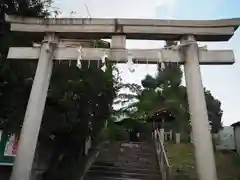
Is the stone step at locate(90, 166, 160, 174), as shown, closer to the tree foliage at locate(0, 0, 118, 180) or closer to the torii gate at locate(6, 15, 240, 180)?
the tree foliage at locate(0, 0, 118, 180)

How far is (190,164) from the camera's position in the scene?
12.3 meters

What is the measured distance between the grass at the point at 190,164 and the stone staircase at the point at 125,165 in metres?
0.78

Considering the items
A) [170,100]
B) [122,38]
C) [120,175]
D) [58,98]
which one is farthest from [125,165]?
[170,100]

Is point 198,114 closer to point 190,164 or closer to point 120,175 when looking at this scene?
point 120,175

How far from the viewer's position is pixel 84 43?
21.1 ft

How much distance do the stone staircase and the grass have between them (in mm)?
778

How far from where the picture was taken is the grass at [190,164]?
1080cm

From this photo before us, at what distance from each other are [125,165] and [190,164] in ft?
8.94

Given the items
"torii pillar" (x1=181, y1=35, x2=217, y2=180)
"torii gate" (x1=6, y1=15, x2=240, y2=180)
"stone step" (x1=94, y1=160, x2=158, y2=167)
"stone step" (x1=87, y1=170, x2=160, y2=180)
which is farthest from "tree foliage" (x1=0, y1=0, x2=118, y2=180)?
"torii pillar" (x1=181, y1=35, x2=217, y2=180)

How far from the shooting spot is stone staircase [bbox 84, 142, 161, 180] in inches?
441

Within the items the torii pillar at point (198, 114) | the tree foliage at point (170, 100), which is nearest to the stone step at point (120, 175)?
the torii pillar at point (198, 114)

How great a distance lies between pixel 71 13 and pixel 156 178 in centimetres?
668

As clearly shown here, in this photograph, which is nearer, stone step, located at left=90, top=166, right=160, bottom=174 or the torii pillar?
the torii pillar

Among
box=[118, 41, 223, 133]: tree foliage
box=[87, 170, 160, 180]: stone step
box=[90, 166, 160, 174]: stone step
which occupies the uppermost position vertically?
box=[118, 41, 223, 133]: tree foliage
